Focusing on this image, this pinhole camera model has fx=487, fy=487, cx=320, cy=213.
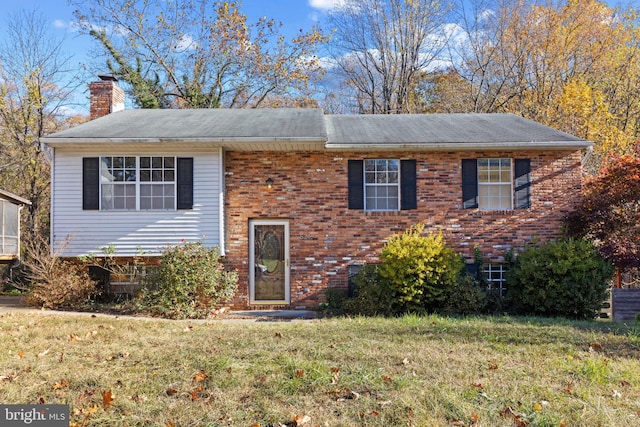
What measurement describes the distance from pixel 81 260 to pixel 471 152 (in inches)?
384

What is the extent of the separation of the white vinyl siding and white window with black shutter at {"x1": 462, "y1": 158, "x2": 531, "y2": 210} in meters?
6.15

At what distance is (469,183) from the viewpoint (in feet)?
39.9

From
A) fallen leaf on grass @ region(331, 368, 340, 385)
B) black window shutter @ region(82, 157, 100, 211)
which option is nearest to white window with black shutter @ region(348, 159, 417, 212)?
black window shutter @ region(82, 157, 100, 211)

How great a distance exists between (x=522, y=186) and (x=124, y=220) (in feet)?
31.8

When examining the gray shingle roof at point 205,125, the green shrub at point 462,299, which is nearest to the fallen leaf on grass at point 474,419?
the green shrub at point 462,299

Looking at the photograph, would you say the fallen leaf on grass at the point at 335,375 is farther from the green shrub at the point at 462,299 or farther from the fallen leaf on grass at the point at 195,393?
the green shrub at the point at 462,299

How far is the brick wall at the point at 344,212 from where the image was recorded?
12.1m

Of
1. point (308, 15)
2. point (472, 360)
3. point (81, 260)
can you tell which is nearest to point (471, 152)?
point (472, 360)

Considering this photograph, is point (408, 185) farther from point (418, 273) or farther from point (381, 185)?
→ point (418, 273)

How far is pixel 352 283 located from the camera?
12039 millimetres

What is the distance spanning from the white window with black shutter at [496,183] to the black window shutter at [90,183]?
885 cm

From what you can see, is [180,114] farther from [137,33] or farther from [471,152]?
[137,33]

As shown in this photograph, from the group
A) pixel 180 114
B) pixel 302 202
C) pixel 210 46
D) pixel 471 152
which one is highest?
pixel 210 46

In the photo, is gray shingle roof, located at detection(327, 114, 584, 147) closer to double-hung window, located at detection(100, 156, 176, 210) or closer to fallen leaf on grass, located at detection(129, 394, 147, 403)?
double-hung window, located at detection(100, 156, 176, 210)
